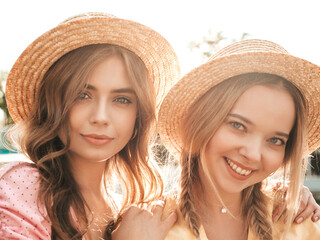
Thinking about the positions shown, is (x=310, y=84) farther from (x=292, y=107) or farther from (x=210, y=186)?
(x=210, y=186)

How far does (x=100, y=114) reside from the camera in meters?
2.25

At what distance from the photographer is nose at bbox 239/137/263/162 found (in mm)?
2197

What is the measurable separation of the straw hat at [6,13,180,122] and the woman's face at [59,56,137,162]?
15cm

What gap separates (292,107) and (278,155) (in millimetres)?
268

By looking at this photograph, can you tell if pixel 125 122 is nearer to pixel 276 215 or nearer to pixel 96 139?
pixel 96 139

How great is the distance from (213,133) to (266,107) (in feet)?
1.01

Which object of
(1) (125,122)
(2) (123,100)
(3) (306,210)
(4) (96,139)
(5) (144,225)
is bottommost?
(5) (144,225)

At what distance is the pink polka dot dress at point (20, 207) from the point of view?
1933mm

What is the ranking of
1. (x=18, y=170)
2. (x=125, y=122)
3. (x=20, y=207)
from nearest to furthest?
(x=20, y=207)
(x=18, y=170)
(x=125, y=122)

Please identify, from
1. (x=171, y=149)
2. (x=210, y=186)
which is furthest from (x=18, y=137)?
(x=210, y=186)

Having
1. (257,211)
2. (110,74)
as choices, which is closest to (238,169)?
(257,211)

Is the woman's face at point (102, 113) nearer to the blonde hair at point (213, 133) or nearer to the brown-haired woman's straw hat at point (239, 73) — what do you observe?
the brown-haired woman's straw hat at point (239, 73)

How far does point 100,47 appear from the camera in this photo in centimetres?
240

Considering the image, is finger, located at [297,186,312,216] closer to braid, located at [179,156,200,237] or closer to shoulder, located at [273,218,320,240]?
shoulder, located at [273,218,320,240]
